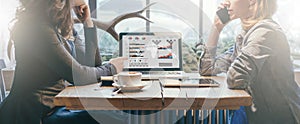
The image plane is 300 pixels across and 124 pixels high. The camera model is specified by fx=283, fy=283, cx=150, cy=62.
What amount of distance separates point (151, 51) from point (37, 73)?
76 cm

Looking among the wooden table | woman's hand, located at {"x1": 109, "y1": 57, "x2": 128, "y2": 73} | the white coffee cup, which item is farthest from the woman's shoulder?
woman's hand, located at {"x1": 109, "y1": 57, "x2": 128, "y2": 73}

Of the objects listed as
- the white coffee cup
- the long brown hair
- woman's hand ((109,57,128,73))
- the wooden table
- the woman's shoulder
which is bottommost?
the wooden table

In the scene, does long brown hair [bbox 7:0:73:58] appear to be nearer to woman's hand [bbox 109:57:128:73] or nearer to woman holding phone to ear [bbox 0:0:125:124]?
woman holding phone to ear [bbox 0:0:125:124]

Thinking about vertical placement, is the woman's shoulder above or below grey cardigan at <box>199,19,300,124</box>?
above

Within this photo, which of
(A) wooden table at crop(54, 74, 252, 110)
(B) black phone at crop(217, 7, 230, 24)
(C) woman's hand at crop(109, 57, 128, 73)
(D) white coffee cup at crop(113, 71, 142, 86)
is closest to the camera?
(A) wooden table at crop(54, 74, 252, 110)

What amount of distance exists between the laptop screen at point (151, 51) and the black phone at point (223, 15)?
305 millimetres

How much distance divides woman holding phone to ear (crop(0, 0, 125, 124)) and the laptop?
1.47 ft

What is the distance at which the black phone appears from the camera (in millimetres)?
1773

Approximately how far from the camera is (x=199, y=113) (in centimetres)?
141

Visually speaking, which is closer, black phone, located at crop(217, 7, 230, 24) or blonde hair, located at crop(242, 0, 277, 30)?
blonde hair, located at crop(242, 0, 277, 30)

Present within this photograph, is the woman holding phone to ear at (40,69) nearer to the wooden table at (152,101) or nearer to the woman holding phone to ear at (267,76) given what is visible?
the wooden table at (152,101)

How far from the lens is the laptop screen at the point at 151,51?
186 cm

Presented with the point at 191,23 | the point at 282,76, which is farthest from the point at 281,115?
the point at 191,23

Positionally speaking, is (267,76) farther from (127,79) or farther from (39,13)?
(39,13)
